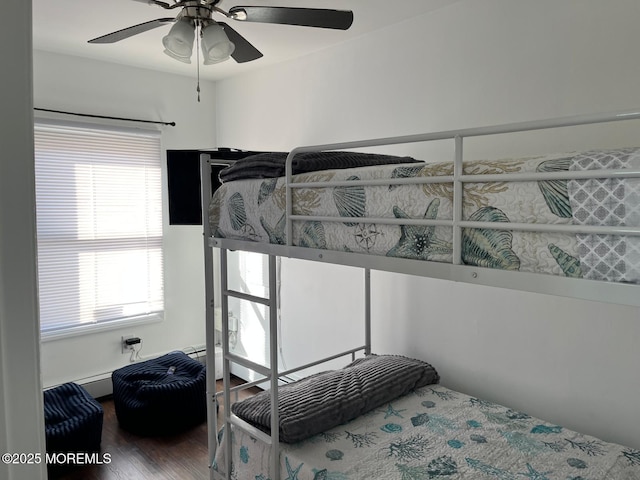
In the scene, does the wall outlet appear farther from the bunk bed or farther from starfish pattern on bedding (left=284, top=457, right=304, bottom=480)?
starfish pattern on bedding (left=284, top=457, right=304, bottom=480)

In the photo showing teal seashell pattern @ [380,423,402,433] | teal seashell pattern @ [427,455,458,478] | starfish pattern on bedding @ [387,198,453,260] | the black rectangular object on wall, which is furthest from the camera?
the black rectangular object on wall

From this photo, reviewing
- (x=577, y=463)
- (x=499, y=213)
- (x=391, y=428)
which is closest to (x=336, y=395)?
(x=391, y=428)

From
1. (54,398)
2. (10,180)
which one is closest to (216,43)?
(10,180)

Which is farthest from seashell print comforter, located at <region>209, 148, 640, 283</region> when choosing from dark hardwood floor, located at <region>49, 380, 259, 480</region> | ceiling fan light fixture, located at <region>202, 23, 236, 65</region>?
dark hardwood floor, located at <region>49, 380, 259, 480</region>

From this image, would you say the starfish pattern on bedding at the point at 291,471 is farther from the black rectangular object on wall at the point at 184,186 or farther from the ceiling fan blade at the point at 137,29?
the ceiling fan blade at the point at 137,29

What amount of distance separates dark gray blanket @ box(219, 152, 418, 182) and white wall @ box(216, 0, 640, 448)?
27.9 inches

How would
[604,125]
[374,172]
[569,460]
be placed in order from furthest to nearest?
[604,125] → [569,460] → [374,172]

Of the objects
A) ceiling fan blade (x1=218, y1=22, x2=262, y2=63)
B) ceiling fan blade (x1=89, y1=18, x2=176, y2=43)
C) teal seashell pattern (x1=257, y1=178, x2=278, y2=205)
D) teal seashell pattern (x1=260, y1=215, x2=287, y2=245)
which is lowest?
teal seashell pattern (x1=260, y1=215, x2=287, y2=245)

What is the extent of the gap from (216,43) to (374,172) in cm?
93

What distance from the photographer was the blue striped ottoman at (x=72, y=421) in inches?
106

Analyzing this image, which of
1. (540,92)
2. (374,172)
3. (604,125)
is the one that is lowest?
(374,172)

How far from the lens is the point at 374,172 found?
1.56m

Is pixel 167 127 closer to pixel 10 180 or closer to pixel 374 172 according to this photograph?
pixel 374 172

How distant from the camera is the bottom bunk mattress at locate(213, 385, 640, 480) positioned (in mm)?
1859
